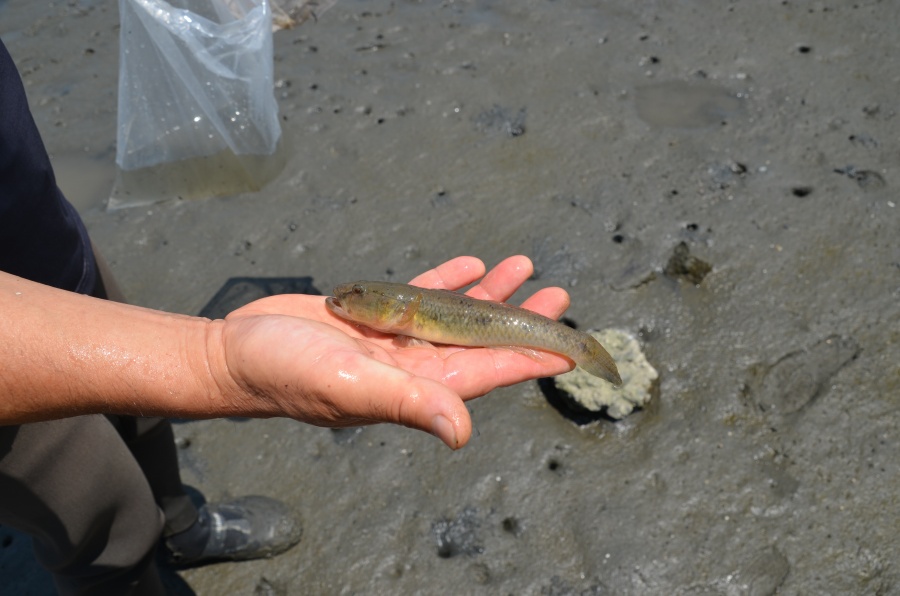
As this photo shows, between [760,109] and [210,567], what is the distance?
522cm

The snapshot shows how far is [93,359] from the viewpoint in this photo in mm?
2072

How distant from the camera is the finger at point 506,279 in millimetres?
3494

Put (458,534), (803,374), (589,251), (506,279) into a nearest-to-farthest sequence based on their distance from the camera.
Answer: (506,279)
(458,534)
(803,374)
(589,251)

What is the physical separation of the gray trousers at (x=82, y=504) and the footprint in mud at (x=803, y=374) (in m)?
3.19

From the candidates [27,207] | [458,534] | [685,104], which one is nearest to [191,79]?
[27,207]

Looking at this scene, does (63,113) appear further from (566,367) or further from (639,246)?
(566,367)

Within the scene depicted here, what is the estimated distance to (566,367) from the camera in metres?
3.15

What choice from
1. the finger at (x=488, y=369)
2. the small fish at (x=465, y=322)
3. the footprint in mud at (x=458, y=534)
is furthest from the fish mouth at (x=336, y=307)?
the footprint in mud at (x=458, y=534)

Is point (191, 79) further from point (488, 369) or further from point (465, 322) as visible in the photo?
point (488, 369)

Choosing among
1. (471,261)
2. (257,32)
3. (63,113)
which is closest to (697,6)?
(257,32)

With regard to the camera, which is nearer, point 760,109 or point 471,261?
point 471,261

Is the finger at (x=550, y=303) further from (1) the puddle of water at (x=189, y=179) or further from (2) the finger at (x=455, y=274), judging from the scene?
(1) the puddle of water at (x=189, y=179)

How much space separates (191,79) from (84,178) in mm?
2092

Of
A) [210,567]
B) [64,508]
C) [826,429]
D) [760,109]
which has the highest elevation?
[64,508]
